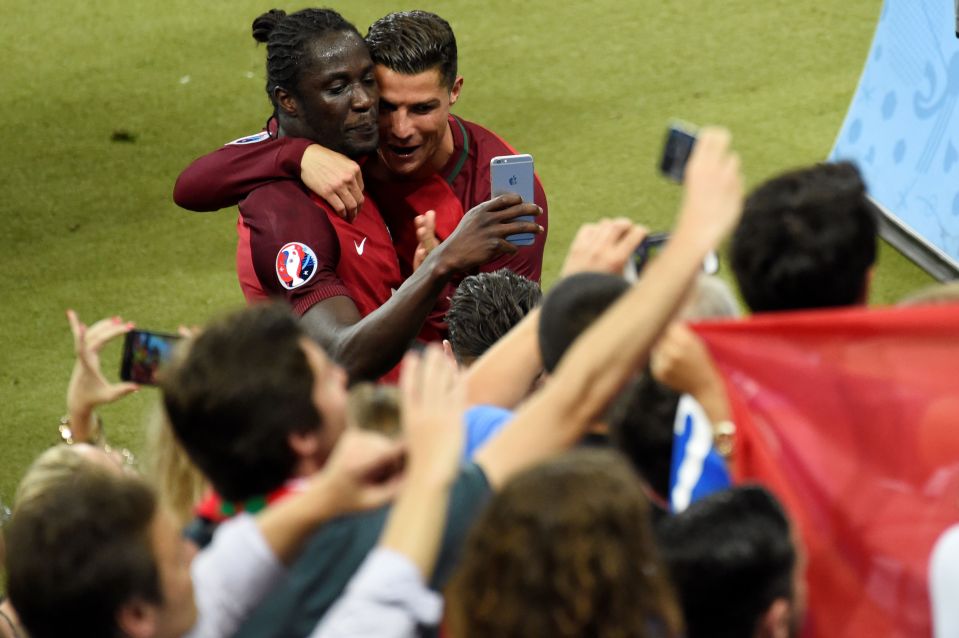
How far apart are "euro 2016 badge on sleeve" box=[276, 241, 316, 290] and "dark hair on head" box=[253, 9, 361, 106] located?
52cm

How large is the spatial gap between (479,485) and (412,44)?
230cm

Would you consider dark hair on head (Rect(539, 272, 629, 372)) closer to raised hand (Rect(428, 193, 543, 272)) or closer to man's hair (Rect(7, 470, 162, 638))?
man's hair (Rect(7, 470, 162, 638))

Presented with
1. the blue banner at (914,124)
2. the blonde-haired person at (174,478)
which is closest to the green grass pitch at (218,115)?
the blue banner at (914,124)

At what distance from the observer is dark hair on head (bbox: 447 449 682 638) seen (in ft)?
6.00

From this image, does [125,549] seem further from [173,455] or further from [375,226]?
[375,226]

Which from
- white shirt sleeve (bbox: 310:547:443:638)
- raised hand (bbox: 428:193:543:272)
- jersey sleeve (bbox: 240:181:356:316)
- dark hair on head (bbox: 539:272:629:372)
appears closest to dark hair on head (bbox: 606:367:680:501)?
dark hair on head (bbox: 539:272:629:372)

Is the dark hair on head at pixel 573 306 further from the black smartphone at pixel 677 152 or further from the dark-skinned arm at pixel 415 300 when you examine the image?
the dark-skinned arm at pixel 415 300

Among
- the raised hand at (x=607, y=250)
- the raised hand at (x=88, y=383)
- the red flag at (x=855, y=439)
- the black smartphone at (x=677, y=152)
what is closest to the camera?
the red flag at (x=855, y=439)

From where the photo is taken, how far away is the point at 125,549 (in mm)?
2072

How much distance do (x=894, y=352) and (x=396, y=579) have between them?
99 centimetres

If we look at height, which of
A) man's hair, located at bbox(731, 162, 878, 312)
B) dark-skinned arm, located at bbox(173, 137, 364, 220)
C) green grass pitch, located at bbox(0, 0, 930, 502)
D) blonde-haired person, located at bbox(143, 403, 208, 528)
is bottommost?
green grass pitch, located at bbox(0, 0, 930, 502)

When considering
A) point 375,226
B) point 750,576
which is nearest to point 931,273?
point 375,226

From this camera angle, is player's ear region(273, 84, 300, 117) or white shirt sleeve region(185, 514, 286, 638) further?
player's ear region(273, 84, 300, 117)

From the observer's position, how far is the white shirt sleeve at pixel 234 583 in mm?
2162
